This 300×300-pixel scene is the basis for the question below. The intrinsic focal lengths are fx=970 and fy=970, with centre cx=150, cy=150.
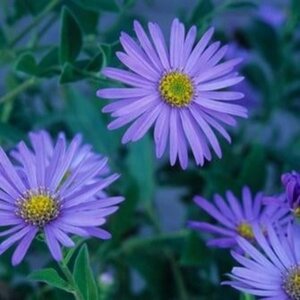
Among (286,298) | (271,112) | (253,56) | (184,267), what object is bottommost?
(286,298)

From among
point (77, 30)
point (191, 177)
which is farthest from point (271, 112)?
point (77, 30)

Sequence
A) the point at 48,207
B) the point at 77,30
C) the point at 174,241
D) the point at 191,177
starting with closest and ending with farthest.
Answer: the point at 48,207 → the point at 77,30 → the point at 174,241 → the point at 191,177

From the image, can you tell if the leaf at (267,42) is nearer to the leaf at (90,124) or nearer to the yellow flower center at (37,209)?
the leaf at (90,124)

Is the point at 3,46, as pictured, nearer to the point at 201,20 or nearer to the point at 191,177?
the point at 201,20

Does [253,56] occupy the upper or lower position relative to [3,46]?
upper

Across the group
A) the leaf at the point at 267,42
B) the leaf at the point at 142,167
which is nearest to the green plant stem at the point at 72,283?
the leaf at the point at 142,167

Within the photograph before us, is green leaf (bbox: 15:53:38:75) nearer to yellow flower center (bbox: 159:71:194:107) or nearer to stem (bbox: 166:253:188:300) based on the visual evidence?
yellow flower center (bbox: 159:71:194:107)

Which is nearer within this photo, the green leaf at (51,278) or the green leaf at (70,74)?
the green leaf at (51,278)
